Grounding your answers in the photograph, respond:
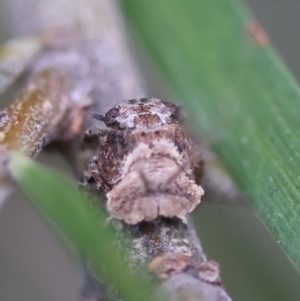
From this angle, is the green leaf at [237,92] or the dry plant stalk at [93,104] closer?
the dry plant stalk at [93,104]

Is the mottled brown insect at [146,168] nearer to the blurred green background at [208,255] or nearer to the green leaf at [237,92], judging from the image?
the green leaf at [237,92]

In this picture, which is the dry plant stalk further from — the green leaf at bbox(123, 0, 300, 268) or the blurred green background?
the blurred green background

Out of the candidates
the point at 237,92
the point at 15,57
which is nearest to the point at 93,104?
the point at 15,57

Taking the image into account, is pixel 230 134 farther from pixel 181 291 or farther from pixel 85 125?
pixel 181 291

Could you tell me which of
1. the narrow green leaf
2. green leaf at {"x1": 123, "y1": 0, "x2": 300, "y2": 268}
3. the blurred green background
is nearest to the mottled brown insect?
green leaf at {"x1": 123, "y1": 0, "x2": 300, "y2": 268}

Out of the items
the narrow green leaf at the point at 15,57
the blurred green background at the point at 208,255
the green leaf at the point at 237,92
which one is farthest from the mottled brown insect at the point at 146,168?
the blurred green background at the point at 208,255

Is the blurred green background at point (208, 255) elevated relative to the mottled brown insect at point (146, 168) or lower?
elevated

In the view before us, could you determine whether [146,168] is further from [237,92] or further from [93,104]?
[237,92]
